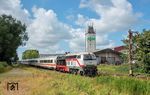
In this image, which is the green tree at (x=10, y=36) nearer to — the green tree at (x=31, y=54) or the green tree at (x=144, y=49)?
the green tree at (x=144, y=49)

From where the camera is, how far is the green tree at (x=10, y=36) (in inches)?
3548

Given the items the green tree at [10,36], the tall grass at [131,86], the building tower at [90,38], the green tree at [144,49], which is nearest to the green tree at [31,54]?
the building tower at [90,38]

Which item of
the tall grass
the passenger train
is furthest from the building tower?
the tall grass

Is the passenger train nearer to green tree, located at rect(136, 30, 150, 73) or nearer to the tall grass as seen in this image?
green tree, located at rect(136, 30, 150, 73)

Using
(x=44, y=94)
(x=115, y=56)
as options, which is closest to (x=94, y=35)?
(x=115, y=56)

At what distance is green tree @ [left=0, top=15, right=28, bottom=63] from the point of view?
90.1 m

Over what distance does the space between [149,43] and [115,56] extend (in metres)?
45.7

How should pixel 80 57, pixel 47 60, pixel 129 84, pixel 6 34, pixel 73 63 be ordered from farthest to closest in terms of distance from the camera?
pixel 6 34 < pixel 47 60 < pixel 73 63 < pixel 80 57 < pixel 129 84

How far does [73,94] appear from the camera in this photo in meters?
19.5

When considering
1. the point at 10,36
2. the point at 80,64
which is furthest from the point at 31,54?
the point at 80,64

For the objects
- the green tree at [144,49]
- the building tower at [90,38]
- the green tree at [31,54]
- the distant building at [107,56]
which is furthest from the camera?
the green tree at [31,54]

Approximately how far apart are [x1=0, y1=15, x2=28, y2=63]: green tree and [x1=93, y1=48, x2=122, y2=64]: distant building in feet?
72.9

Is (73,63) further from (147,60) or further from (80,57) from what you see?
(147,60)

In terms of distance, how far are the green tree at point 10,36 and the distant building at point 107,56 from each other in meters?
22.2
